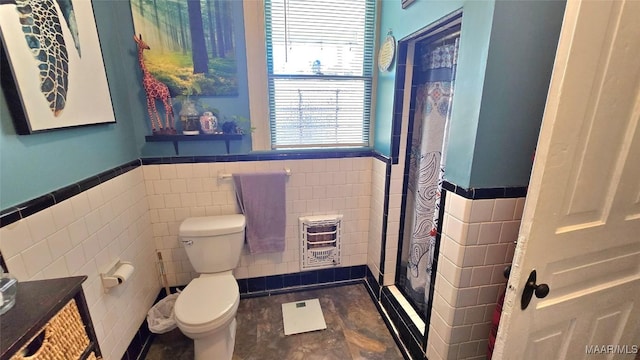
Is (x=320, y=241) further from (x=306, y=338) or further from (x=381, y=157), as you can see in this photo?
(x=381, y=157)

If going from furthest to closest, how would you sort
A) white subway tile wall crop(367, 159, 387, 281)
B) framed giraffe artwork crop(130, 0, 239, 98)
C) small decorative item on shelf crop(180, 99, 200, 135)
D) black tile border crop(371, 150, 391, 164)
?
white subway tile wall crop(367, 159, 387, 281) < black tile border crop(371, 150, 391, 164) < small decorative item on shelf crop(180, 99, 200, 135) < framed giraffe artwork crop(130, 0, 239, 98)

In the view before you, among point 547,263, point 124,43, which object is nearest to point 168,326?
point 124,43

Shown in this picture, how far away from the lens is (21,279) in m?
0.96

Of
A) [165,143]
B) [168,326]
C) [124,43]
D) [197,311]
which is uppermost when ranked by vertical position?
[124,43]

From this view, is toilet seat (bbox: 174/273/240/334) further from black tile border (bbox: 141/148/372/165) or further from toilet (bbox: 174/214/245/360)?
black tile border (bbox: 141/148/372/165)

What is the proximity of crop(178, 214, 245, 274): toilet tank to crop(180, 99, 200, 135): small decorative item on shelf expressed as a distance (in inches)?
24.3

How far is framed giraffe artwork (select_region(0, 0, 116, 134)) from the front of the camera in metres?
0.97

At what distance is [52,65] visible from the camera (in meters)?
1.13

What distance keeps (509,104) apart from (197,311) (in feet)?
5.95

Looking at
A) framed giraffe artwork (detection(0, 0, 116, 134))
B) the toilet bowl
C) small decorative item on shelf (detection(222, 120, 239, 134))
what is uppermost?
framed giraffe artwork (detection(0, 0, 116, 134))

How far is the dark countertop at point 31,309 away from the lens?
0.59m

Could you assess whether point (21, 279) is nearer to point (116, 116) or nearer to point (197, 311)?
point (197, 311)

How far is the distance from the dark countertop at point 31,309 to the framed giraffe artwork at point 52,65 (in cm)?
62

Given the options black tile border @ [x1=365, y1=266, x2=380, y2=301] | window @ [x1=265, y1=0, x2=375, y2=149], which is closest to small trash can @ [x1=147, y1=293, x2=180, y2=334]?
window @ [x1=265, y1=0, x2=375, y2=149]
